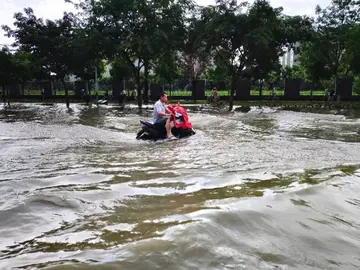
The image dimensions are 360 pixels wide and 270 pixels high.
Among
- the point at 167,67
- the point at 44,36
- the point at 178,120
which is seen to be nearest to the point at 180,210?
the point at 178,120

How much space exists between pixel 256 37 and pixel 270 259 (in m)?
19.9

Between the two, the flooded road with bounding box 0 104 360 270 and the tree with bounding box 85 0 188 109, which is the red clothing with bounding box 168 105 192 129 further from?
the tree with bounding box 85 0 188 109

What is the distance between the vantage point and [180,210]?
3.78 metres

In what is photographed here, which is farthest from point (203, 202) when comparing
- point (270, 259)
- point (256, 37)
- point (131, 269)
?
point (256, 37)

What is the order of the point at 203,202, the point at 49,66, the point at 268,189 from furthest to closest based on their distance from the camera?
the point at 49,66, the point at 268,189, the point at 203,202

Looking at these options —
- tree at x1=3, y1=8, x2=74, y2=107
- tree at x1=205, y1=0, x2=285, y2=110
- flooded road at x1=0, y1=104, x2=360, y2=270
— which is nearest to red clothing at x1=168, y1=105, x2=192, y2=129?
flooded road at x1=0, y1=104, x2=360, y2=270

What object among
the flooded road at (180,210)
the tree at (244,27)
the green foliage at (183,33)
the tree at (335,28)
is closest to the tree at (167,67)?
the green foliage at (183,33)

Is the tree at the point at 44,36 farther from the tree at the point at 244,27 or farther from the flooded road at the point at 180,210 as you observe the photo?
the flooded road at the point at 180,210

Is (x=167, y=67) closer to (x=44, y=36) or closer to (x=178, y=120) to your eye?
(x=44, y=36)

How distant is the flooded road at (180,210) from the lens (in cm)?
274

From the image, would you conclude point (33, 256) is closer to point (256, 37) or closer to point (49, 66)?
point (256, 37)

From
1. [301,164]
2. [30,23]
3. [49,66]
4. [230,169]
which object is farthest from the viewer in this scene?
[49,66]

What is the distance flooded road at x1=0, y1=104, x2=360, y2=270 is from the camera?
2738mm

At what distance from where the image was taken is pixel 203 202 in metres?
4.07
